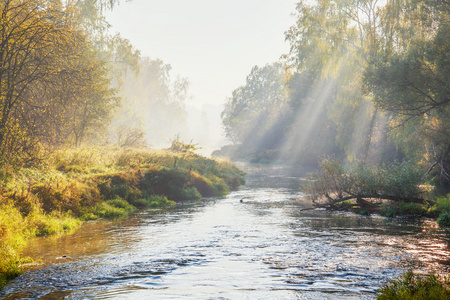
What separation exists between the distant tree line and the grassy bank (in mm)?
12804

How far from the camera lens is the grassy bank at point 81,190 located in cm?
1130

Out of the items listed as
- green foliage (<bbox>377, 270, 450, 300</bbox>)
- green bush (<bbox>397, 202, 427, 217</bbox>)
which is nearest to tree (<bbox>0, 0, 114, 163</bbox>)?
green foliage (<bbox>377, 270, 450, 300</bbox>)

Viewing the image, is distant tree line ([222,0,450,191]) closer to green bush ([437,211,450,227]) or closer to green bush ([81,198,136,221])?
green bush ([437,211,450,227])

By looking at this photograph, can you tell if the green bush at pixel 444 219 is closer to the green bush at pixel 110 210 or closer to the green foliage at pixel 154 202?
the green foliage at pixel 154 202

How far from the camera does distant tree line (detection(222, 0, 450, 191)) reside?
747 inches

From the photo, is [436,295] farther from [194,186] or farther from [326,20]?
[326,20]

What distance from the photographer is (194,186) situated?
1034 inches

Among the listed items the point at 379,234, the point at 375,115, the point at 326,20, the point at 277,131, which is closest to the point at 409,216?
the point at 379,234

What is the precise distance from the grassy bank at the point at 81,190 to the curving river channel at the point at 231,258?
0.79 meters

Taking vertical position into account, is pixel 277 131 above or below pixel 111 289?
above

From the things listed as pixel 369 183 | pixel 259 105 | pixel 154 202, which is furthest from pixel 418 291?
pixel 259 105

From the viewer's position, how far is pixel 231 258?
9859mm

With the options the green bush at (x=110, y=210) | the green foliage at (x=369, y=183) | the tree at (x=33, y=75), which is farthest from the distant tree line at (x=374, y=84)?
the tree at (x=33, y=75)

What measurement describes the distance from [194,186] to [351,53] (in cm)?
1803
